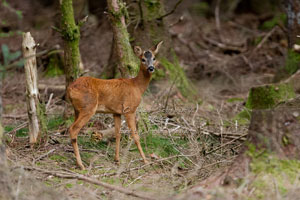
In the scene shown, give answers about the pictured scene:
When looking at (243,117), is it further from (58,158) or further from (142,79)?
(58,158)

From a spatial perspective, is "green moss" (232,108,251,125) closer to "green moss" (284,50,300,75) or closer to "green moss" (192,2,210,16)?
"green moss" (284,50,300,75)

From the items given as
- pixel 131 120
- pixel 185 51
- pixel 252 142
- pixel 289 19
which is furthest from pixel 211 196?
pixel 185 51

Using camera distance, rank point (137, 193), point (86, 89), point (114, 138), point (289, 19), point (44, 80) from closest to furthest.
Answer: point (137, 193), point (86, 89), point (114, 138), point (289, 19), point (44, 80)

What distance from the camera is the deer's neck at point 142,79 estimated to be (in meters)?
8.30

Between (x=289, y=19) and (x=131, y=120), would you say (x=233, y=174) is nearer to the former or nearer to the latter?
(x=131, y=120)

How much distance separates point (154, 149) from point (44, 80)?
6.39m

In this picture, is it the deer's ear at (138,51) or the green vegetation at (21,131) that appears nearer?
the deer's ear at (138,51)

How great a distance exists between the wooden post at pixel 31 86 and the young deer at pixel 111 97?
0.61 metres

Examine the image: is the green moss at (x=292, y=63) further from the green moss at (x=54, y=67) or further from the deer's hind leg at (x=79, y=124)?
the deer's hind leg at (x=79, y=124)

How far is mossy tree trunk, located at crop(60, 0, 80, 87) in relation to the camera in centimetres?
883

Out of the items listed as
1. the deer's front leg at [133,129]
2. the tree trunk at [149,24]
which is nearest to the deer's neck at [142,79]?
the deer's front leg at [133,129]

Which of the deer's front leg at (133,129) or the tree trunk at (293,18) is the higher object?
the tree trunk at (293,18)

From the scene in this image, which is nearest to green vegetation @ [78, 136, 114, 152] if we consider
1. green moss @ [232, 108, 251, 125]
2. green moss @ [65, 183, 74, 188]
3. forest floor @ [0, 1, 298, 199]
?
forest floor @ [0, 1, 298, 199]

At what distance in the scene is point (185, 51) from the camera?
17.5 metres
